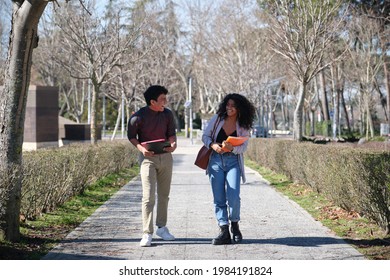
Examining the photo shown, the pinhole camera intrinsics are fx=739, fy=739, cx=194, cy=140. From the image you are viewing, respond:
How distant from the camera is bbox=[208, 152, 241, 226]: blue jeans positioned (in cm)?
814

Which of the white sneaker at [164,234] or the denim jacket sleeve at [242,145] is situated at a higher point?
the denim jacket sleeve at [242,145]

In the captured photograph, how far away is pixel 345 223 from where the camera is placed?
9.76 metres

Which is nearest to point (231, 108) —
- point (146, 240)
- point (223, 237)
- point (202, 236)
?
point (223, 237)

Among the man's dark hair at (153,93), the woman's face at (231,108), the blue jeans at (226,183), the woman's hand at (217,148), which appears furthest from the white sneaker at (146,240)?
the woman's face at (231,108)

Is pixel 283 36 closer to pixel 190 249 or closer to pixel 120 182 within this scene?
pixel 120 182

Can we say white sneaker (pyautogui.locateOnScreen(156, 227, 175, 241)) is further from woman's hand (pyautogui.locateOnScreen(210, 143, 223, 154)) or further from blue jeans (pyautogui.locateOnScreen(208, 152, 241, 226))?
woman's hand (pyautogui.locateOnScreen(210, 143, 223, 154))

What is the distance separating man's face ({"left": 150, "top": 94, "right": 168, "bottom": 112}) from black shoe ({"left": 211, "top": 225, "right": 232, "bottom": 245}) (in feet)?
4.81

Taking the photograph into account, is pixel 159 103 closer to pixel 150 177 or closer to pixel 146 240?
pixel 150 177

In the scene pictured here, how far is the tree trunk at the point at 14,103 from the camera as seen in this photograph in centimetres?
775

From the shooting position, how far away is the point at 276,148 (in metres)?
19.9

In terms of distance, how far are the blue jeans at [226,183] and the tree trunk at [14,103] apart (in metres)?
2.14

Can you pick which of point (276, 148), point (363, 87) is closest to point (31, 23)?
point (276, 148)

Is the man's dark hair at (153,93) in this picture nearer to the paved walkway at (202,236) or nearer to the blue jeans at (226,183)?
the blue jeans at (226,183)

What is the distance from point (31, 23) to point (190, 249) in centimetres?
291
